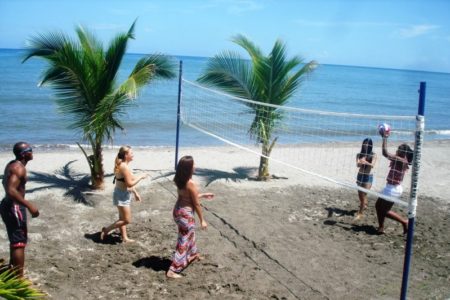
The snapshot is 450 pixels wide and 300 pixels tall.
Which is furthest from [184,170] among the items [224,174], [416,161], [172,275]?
[224,174]

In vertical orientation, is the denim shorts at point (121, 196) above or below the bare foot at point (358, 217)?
above

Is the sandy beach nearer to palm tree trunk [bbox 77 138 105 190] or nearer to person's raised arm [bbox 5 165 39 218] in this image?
palm tree trunk [bbox 77 138 105 190]

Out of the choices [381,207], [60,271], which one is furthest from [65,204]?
[381,207]

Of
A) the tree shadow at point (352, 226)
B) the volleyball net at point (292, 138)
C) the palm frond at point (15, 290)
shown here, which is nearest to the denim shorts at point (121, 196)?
the volleyball net at point (292, 138)

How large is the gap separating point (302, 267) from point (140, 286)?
2021 mm

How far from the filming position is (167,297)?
15.4 ft

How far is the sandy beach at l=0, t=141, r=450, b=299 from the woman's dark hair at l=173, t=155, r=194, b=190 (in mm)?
1132

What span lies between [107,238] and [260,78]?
471 centimetres

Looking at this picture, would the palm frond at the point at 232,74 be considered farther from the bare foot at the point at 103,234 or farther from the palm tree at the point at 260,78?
the bare foot at the point at 103,234

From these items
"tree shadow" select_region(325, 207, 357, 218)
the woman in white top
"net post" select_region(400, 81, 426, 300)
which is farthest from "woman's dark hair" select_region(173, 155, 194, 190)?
"tree shadow" select_region(325, 207, 357, 218)

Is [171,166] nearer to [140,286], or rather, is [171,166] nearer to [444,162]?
[140,286]

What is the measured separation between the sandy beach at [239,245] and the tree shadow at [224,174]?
10cm

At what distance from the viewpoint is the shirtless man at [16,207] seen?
4480 millimetres

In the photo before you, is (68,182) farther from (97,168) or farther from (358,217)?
(358,217)
